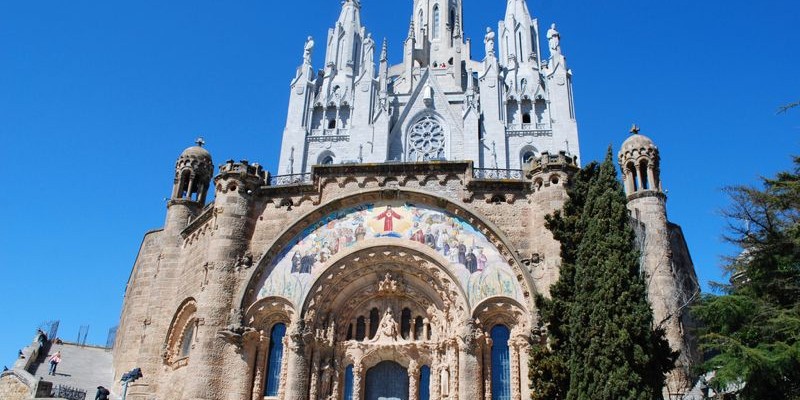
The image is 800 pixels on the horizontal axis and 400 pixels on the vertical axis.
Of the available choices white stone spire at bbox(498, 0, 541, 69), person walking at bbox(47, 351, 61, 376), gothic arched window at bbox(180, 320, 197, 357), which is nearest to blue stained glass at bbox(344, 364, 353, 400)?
gothic arched window at bbox(180, 320, 197, 357)

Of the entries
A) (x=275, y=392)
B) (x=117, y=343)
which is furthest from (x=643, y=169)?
(x=117, y=343)

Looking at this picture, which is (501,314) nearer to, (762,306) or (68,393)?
(762,306)

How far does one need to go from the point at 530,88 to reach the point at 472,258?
110 feet

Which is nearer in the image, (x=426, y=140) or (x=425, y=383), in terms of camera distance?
(x=425, y=383)

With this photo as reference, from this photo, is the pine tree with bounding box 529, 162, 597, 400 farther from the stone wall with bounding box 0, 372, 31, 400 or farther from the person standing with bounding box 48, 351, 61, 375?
the person standing with bounding box 48, 351, 61, 375

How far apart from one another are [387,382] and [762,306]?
10.3m

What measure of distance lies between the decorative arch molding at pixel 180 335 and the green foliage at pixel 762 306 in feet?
47.9

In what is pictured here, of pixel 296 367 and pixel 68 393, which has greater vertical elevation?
pixel 296 367

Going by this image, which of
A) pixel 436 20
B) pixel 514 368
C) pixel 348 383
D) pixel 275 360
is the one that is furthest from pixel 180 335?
pixel 436 20

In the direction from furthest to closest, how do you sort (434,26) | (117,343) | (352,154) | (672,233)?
(434,26)
(352,154)
(117,343)
(672,233)

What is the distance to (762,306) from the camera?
1487 cm

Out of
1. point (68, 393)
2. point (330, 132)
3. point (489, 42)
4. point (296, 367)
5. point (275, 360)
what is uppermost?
point (489, 42)

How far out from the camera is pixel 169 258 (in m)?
23.4

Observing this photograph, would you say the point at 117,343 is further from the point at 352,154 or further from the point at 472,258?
the point at 352,154
